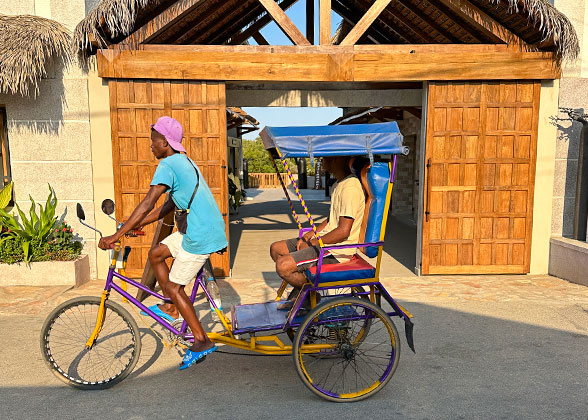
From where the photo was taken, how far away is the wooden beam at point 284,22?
6.09 meters

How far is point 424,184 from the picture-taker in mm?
6770

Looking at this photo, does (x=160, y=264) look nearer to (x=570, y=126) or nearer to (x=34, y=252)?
(x=34, y=252)

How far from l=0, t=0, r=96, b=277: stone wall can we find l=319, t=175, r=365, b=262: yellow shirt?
4.23 m

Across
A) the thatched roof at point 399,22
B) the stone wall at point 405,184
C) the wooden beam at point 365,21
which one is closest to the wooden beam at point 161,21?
the thatched roof at point 399,22

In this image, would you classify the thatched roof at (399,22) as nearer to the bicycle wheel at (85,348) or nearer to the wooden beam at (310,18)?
the wooden beam at (310,18)

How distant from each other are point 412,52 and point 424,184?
1.88 metres

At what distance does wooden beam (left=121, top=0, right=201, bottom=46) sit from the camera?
19.6 feet

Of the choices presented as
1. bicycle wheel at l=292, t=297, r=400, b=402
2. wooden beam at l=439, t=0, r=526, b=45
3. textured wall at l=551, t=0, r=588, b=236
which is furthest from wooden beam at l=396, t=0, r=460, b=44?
bicycle wheel at l=292, t=297, r=400, b=402

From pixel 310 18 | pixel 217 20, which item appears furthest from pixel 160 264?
pixel 310 18

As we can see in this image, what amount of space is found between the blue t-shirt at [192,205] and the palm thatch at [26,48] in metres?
3.67

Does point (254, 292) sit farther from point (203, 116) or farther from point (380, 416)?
point (380, 416)

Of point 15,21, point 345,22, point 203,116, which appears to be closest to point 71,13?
point 15,21

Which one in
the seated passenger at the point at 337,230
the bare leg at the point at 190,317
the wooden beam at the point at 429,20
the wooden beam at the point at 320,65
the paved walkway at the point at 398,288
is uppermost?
the wooden beam at the point at 429,20

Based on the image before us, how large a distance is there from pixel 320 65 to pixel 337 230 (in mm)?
3540
